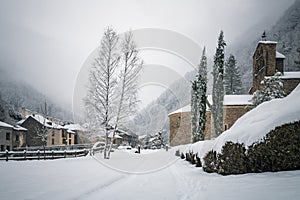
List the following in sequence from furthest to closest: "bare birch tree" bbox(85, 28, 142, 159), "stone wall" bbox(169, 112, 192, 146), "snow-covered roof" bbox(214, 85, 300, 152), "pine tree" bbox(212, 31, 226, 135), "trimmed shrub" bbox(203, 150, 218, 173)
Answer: "stone wall" bbox(169, 112, 192, 146) < "pine tree" bbox(212, 31, 226, 135) < "bare birch tree" bbox(85, 28, 142, 159) < "trimmed shrub" bbox(203, 150, 218, 173) < "snow-covered roof" bbox(214, 85, 300, 152)

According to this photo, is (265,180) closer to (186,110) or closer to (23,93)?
(186,110)

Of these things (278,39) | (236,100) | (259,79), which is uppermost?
(278,39)

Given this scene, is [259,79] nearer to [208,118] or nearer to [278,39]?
[208,118]

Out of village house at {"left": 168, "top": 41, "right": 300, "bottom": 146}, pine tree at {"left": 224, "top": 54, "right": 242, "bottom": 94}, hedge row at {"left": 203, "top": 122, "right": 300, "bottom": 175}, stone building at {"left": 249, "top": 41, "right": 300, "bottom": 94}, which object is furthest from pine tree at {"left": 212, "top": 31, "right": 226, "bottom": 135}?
pine tree at {"left": 224, "top": 54, "right": 242, "bottom": 94}

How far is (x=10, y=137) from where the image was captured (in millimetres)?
40719

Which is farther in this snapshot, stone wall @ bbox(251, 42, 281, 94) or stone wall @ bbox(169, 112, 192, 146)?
stone wall @ bbox(169, 112, 192, 146)

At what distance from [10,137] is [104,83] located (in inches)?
1225

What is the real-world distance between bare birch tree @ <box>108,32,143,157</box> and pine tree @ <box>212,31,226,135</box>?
12.3 m

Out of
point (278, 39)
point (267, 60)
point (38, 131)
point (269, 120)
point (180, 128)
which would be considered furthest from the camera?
point (278, 39)

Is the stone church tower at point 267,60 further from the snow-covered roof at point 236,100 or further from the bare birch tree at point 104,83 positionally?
the bare birch tree at point 104,83

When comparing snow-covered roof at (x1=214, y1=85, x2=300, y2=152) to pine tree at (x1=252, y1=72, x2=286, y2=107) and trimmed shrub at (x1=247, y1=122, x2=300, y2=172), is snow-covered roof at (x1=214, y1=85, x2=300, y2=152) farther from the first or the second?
pine tree at (x1=252, y1=72, x2=286, y2=107)

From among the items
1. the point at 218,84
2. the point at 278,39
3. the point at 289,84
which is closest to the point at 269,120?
the point at 218,84

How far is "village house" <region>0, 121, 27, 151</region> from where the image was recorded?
127ft

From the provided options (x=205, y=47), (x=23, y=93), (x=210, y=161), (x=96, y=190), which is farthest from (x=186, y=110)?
(x=23, y=93)
